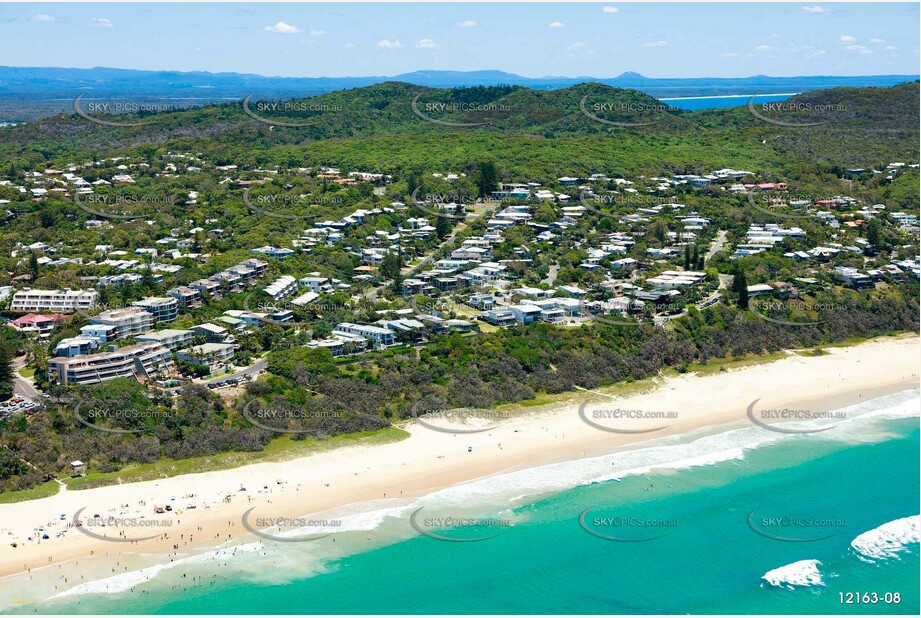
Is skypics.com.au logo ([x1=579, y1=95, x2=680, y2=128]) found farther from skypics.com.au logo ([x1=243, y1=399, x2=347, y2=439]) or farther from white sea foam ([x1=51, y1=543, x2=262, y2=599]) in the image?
white sea foam ([x1=51, y1=543, x2=262, y2=599])

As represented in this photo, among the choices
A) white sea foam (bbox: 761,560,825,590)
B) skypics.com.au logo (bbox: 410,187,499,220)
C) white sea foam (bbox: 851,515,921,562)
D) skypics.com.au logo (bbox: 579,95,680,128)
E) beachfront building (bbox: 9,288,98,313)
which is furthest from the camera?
skypics.com.au logo (bbox: 579,95,680,128)

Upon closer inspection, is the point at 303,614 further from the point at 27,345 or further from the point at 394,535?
the point at 27,345

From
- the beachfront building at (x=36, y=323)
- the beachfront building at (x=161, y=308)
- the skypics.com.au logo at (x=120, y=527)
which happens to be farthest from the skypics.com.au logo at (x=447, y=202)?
the skypics.com.au logo at (x=120, y=527)

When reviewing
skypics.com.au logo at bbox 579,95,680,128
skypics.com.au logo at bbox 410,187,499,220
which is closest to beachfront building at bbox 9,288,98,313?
→ skypics.com.au logo at bbox 410,187,499,220

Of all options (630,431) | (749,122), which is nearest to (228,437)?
(630,431)

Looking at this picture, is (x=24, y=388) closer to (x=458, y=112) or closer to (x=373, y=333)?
(x=373, y=333)
